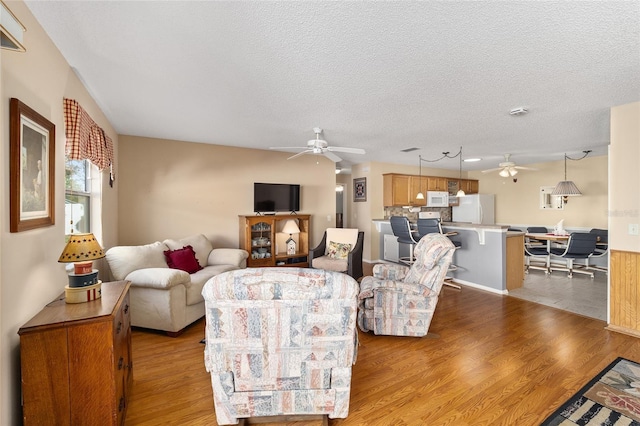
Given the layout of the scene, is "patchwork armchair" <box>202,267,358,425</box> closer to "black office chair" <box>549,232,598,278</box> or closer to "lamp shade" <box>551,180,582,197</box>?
"black office chair" <box>549,232,598,278</box>

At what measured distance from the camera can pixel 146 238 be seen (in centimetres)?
438

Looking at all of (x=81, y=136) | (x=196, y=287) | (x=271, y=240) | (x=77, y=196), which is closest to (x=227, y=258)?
(x=196, y=287)

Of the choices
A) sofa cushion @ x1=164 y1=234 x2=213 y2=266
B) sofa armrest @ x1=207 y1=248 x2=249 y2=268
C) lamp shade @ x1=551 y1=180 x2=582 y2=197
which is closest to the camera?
sofa cushion @ x1=164 y1=234 x2=213 y2=266

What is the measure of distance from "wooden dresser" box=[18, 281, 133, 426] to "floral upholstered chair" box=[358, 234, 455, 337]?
2094 mm

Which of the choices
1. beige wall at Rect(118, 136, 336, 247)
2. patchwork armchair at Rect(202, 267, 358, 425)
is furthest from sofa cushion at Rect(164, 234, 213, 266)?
patchwork armchair at Rect(202, 267, 358, 425)

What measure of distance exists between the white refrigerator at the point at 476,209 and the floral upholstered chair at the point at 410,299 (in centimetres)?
523

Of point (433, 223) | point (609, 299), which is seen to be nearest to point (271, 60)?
point (433, 223)

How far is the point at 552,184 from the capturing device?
6770mm

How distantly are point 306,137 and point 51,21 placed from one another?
2.97m

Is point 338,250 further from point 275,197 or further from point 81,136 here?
point 81,136

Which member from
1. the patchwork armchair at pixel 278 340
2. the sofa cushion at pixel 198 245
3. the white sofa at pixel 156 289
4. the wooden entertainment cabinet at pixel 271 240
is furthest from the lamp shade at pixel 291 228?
the patchwork armchair at pixel 278 340

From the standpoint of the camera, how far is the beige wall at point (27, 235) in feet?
4.47

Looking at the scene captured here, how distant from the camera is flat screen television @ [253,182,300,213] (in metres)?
5.14

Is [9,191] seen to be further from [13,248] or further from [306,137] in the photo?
[306,137]
